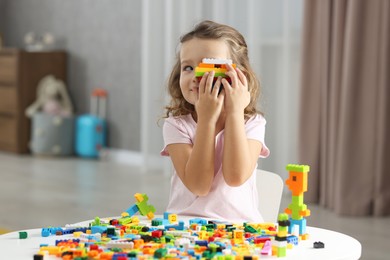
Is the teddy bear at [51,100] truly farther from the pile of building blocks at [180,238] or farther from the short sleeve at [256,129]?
the pile of building blocks at [180,238]

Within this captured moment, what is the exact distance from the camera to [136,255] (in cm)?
115

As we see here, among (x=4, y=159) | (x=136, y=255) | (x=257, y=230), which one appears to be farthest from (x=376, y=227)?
(x=4, y=159)

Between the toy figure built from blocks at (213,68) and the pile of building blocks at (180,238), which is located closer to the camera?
the pile of building blocks at (180,238)

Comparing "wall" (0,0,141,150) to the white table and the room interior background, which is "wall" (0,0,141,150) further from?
the white table

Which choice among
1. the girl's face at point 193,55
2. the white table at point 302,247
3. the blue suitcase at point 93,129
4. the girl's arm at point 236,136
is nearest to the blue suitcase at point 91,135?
the blue suitcase at point 93,129

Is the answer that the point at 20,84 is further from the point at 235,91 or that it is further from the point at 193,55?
the point at 235,91

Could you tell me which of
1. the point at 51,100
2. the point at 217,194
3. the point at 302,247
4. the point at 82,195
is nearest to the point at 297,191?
the point at 302,247

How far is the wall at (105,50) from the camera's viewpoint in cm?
563

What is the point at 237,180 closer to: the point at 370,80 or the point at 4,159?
the point at 370,80

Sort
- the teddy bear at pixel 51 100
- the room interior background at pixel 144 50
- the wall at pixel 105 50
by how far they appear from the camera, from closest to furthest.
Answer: the room interior background at pixel 144 50, the wall at pixel 105 50, the teddy bear at pixel 51 100

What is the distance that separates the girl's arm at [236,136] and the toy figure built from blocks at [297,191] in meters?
0.22

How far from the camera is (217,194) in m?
1.62

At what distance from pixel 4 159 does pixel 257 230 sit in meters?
4.64

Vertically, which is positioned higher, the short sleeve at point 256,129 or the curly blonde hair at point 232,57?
the curly blonde hair at point 232,57
